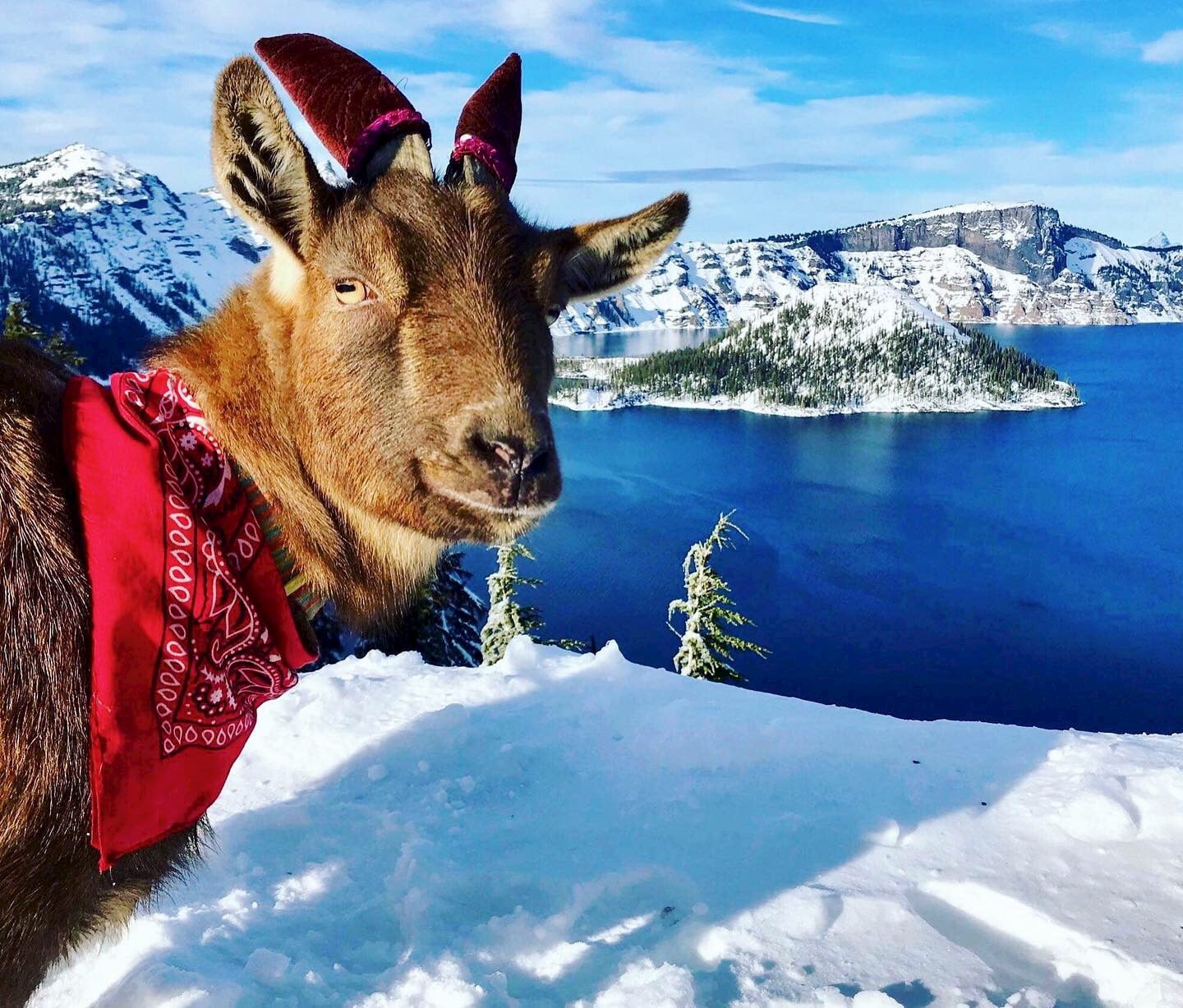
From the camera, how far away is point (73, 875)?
3240 millimetres

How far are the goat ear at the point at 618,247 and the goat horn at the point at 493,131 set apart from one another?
51 cm

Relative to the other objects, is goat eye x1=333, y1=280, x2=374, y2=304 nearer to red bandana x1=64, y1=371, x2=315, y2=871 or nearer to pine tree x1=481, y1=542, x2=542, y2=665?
red bandana x1=64, y1=371, x2=315, y2=871

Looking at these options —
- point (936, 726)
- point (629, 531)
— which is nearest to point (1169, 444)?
point (629, 531)

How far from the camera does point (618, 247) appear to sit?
445 centimetres

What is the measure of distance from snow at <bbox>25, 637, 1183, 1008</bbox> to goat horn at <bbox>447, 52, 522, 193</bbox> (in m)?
4.31

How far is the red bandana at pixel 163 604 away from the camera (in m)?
3.08

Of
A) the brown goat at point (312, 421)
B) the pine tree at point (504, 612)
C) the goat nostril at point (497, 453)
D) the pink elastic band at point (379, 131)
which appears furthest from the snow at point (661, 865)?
the pine tree at point (504, 612)

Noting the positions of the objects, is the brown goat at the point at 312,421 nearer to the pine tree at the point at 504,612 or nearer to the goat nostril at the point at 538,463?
the goat nostril at the point at 538,463

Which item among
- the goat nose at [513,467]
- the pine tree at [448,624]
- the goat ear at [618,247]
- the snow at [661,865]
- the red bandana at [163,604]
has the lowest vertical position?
the pine tree at [448,624]

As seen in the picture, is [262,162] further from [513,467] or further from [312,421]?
[513,467]

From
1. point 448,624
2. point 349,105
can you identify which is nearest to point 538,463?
point 349,105

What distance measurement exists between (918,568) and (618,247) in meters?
85.0

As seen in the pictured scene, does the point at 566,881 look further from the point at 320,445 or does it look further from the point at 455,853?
the point at 320,445

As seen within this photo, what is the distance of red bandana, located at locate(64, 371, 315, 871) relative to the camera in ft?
10.1
